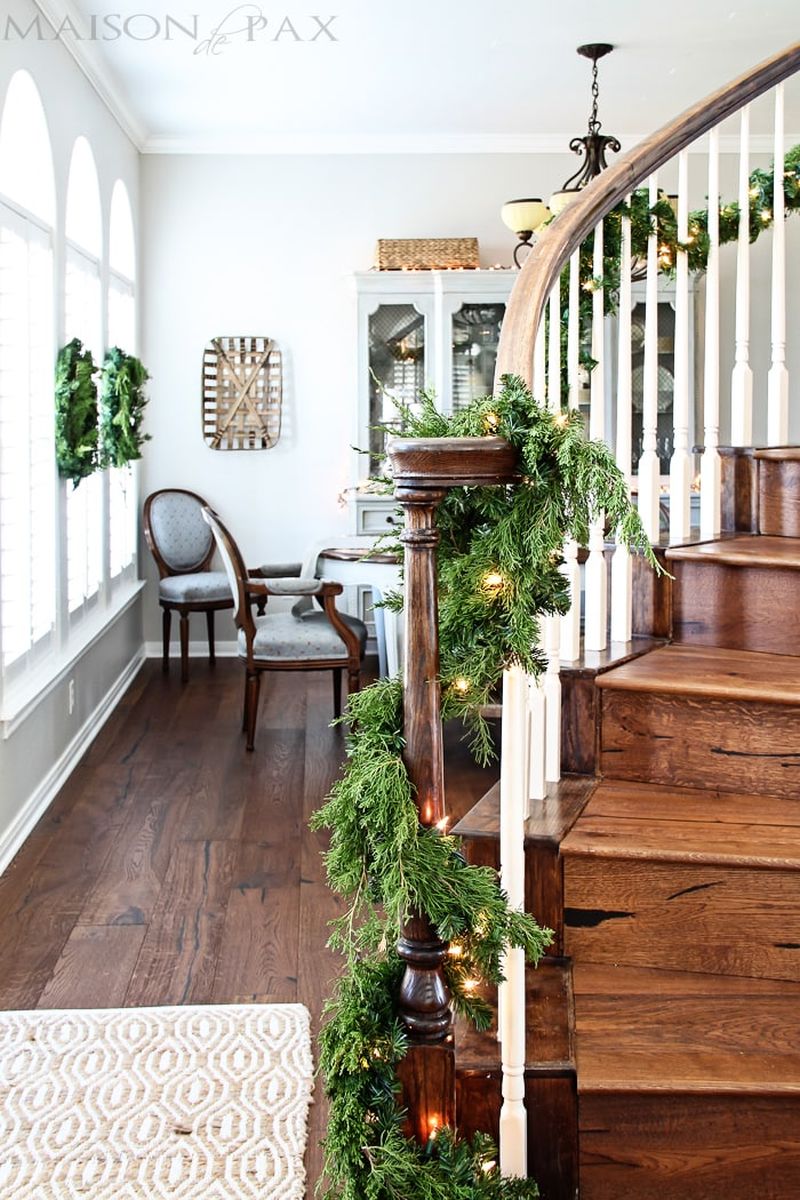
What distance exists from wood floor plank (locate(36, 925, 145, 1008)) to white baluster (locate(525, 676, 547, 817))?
1280 millimetres

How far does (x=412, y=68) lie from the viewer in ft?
19.2

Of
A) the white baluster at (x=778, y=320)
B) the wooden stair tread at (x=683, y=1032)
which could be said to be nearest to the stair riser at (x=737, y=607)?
the white baluster at (x=778, y=320)

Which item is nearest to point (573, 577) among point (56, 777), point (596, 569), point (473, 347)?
point (596, 569)

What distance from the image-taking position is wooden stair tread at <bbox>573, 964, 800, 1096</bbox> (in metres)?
1.70

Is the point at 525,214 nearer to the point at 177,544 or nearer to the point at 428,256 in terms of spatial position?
the point at 428,256

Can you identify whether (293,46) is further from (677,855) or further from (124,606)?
(677,855)

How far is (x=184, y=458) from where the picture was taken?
7.51 metres

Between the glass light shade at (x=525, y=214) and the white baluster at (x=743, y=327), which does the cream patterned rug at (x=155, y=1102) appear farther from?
the glass light shade at (x=525, y=214)

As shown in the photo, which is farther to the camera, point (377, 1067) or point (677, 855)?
point (677, 855)

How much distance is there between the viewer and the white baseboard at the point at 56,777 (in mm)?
4020

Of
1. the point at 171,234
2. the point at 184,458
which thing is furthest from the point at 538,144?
the point at 184,458

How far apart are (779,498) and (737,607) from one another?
0.46 meters

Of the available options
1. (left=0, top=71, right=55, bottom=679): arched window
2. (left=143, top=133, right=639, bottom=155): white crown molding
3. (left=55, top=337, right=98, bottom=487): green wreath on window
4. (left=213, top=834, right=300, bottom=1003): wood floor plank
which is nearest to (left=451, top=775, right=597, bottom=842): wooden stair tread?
(left=213, top=834, right=300, bottom=1003): wood floor plank

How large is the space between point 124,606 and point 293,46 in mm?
2870
